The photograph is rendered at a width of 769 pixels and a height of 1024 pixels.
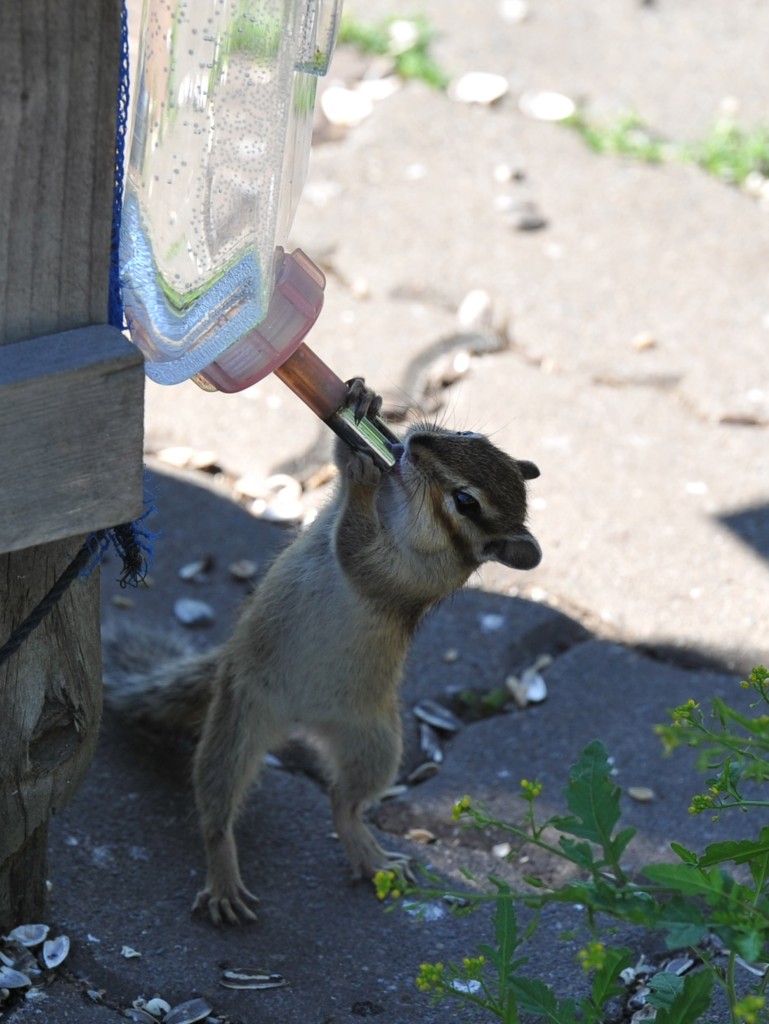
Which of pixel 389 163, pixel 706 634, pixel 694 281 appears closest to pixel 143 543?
pixel 706 634

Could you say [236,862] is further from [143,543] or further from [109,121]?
[109,121]

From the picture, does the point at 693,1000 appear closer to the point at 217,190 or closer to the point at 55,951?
the point at 55,951

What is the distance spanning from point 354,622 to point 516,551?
1.01 ft

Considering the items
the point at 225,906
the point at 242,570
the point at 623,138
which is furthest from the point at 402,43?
the point at 225,906

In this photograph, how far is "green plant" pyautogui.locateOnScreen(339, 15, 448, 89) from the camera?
5113mm

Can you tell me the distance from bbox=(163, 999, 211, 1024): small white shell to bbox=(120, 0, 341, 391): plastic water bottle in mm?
880

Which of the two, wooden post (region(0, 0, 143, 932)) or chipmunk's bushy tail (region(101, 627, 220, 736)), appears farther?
chipmunk's bushy tail (region(101, 627, 220, 736))

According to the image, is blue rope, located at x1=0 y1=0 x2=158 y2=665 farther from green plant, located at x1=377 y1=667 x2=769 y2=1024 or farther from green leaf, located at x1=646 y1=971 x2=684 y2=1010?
green leaf, located at x1=646 y1=971 x2=684 y2=1010

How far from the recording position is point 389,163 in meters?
4.73

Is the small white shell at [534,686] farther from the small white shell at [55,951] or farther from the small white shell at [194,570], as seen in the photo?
the small white shell at [55,951]

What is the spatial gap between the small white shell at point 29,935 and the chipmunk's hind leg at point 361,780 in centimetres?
58

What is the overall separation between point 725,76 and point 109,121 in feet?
13.9

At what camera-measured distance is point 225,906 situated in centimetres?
225

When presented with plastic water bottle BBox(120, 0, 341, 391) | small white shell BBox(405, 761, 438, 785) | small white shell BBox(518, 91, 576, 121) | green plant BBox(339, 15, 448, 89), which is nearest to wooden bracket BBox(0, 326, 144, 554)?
plastic water bottle BBox(120, 0, 341, 391)
